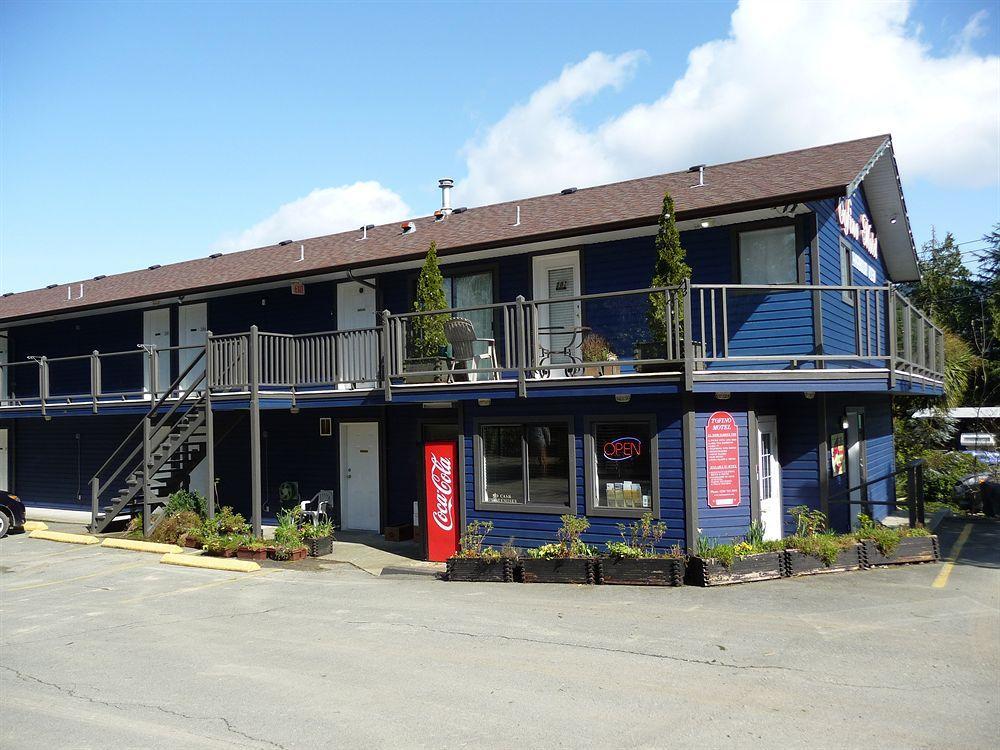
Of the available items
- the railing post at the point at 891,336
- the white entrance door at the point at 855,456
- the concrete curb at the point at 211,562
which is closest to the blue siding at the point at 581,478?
the railing post at the point at 891,336

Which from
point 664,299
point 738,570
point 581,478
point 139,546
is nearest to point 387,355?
point 581,478

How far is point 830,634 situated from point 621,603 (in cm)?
256

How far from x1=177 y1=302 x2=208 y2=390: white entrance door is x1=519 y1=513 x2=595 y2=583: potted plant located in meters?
11.4

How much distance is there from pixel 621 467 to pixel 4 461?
20.6m

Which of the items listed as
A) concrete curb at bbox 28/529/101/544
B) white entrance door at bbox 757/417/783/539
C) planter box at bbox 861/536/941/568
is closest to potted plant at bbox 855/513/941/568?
planter box at bbox 861/536/941/568

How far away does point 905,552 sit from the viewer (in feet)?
39.1

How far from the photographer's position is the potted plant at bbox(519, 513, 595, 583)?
11.4m

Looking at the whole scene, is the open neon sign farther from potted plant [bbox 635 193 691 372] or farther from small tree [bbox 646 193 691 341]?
small tree [bbox 646 193 691 341]

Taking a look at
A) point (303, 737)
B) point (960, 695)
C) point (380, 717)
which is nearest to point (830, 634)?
point (960, 695)

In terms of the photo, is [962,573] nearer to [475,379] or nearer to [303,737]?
[475,379]

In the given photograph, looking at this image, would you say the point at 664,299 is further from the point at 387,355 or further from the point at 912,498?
the point at 912,498

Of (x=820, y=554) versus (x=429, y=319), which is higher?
(x=429, y=319)

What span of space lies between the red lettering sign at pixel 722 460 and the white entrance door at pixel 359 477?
7.73m

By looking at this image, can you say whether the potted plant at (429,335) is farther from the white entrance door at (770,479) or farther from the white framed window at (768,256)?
the white entrance door at (770,479)
